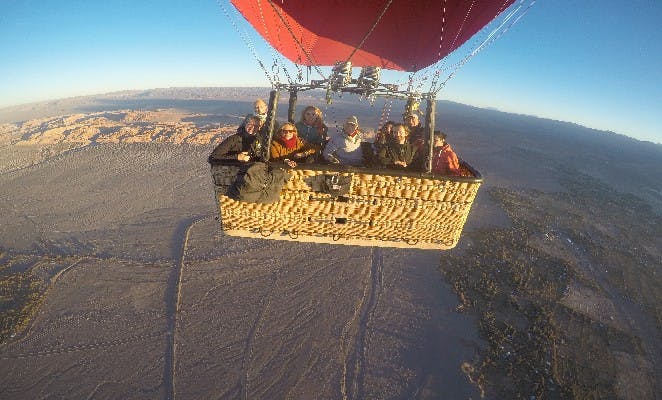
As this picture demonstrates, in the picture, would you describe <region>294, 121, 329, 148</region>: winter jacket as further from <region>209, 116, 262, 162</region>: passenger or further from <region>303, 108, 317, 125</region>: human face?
<region>209, 116, 262, 162</region>: passenger

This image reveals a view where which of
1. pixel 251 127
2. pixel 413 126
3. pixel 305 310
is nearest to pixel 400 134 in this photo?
pixel 413 126

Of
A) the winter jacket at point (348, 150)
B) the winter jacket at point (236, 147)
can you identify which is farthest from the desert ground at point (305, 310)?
the winter jacket at point (236, 147)

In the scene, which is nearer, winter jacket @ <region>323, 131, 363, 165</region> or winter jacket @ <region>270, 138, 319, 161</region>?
winter jacket @ <region>270, 138, 319, 161</region>

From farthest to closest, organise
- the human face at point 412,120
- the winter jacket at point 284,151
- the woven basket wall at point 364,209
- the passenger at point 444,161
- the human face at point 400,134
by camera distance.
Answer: the human face at point 412,120
the human face at point 400,134
the passenger at point 444,161
the winter jacket at point 284,151
the woven basket wall at point 364,209

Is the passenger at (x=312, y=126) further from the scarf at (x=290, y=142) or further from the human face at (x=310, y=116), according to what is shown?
the scarf at (x=290, y=142)

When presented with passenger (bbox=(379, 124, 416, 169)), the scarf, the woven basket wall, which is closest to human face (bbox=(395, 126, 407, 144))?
passenger (bbox=(379, 124, 416, 169))

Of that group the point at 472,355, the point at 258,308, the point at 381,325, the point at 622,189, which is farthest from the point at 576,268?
the point at 622,189
